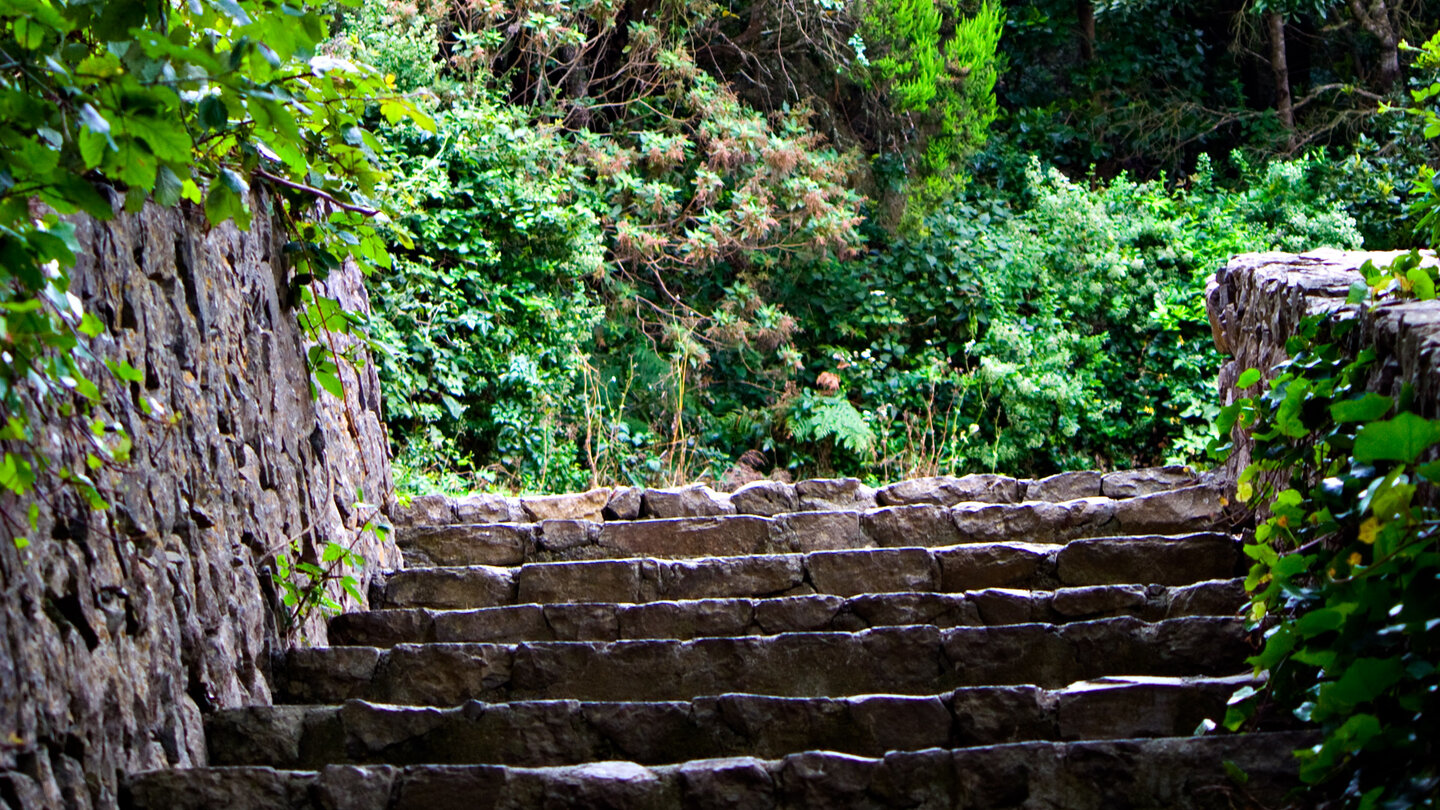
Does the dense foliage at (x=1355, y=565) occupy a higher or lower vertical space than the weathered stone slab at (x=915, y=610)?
higher

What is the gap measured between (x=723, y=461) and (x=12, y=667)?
6.27 m

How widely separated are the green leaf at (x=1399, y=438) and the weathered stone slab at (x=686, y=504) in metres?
2.76

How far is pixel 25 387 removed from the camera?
2.23 metres

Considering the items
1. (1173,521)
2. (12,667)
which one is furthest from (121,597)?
(1173,521)

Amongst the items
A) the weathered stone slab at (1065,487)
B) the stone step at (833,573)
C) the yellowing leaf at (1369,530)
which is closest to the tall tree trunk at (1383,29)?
the weathered stone slab at (1065,487)

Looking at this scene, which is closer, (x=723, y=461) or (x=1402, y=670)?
(x=1402, y=670)

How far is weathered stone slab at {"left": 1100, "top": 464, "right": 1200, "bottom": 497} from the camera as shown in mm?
4301

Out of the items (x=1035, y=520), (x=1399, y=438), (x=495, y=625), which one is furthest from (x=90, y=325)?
(x=1035, y=520)

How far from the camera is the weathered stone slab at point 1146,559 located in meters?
3.51

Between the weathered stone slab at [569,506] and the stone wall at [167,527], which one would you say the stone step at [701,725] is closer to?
the stone wall at [167,527]

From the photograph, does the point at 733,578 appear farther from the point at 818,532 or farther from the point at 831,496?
the point at 831,496

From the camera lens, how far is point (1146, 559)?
3.55 meters

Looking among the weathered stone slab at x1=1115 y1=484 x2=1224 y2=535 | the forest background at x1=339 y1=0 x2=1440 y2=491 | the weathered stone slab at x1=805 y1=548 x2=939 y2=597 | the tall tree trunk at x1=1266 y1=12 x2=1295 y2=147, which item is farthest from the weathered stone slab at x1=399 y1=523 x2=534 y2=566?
the tall tree trunk at x1=1266 y1=12 x2=1295 y2=147

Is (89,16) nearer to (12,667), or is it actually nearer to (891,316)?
(12,667)
